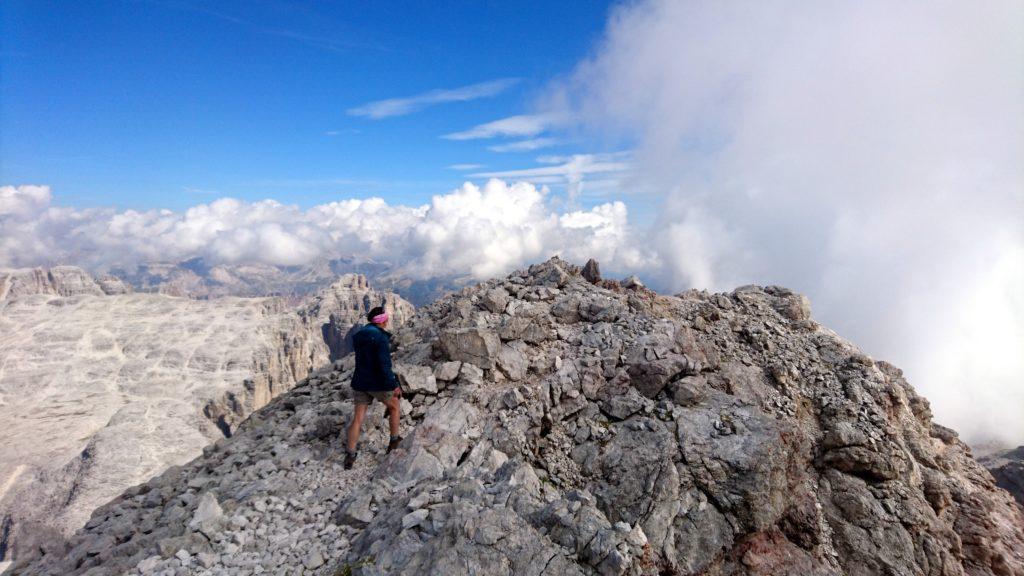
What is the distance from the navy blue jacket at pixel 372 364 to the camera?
1376 centimetres

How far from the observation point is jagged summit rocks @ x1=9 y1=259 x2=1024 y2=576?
32.2ft

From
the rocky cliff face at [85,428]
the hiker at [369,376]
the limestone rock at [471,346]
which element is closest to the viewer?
the hiker at [369,376]

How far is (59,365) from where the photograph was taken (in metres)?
197

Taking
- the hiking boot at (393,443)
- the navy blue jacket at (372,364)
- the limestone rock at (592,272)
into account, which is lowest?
the hiking boot at (393,443)

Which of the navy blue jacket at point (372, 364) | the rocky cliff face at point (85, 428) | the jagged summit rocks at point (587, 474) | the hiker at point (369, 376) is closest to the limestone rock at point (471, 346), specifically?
the jagged summit rocks at point (587, 474)

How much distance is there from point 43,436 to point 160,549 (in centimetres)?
19927

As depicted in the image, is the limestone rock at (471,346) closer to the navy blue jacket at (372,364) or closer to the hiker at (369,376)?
the hiker at (369,376)

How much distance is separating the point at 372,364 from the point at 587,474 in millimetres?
8195

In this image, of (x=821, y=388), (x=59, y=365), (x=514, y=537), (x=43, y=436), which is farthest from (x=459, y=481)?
(x=59, y=365)

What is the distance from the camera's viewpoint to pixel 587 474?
14.7m

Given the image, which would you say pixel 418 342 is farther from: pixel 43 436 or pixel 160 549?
pixel 43 436

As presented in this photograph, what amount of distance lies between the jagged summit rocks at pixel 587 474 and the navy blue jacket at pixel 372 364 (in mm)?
1966

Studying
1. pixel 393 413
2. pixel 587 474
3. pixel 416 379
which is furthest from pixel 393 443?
pixel 587 474

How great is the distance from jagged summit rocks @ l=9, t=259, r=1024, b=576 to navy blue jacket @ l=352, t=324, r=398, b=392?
6.45ft
